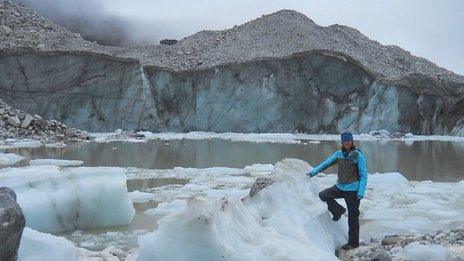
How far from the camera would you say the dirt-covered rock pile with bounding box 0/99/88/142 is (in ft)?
68.6

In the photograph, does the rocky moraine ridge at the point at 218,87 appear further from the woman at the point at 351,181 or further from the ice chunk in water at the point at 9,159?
the woman at the point at 351,181

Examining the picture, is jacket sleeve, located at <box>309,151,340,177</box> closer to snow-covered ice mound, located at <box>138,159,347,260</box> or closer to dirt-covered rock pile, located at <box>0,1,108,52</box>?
snow-covered ice mound, located at <box>138,159,347,260</box>

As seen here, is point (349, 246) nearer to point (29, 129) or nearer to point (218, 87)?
point (29, 129)

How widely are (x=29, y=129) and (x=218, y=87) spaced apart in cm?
1433

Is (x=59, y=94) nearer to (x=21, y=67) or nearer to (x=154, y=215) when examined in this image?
(x=21, y=67)

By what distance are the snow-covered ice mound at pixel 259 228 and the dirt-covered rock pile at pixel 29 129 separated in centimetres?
1640

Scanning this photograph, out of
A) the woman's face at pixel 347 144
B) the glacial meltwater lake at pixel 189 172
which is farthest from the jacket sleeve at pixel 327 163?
the glacial meltwater lake at pixel 189 172

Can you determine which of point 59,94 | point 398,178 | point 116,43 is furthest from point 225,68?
point 116,43

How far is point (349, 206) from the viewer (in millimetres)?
5809

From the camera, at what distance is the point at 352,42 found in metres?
41.8

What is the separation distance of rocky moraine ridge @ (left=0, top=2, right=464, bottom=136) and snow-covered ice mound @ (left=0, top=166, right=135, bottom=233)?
81.4 ft

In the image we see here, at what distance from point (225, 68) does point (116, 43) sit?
37051 mm

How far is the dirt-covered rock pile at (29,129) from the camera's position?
2091cm

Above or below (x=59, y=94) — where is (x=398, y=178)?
below
